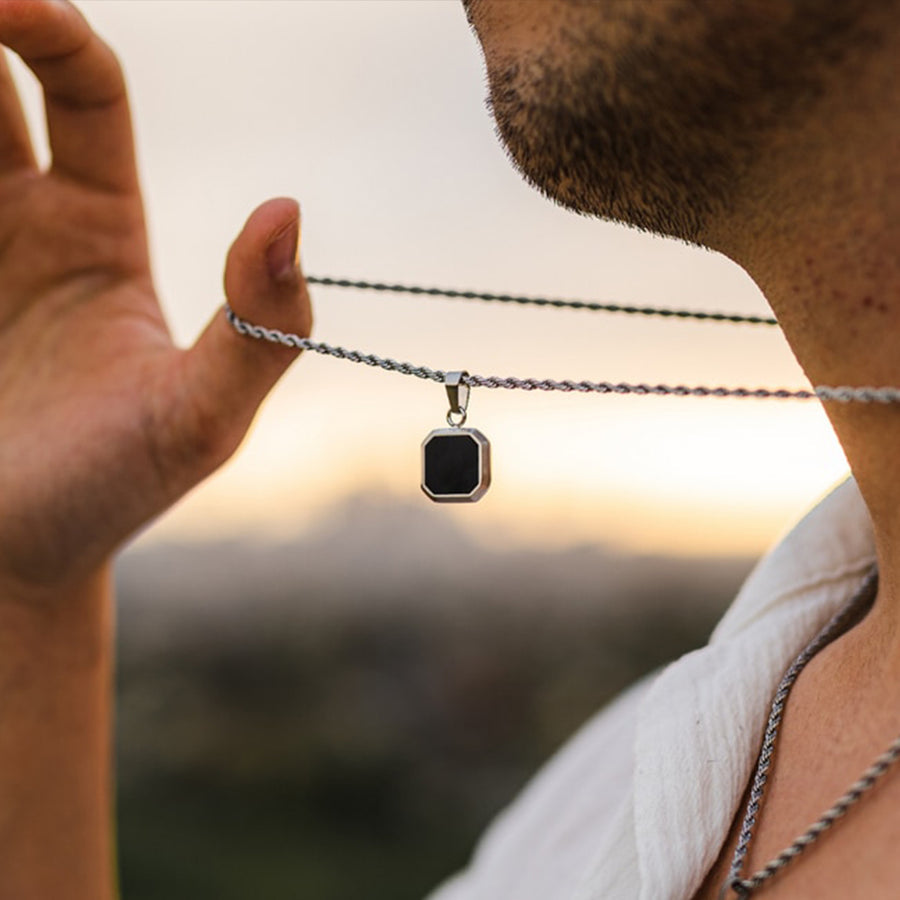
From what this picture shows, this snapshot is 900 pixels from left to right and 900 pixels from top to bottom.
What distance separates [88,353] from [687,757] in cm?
96

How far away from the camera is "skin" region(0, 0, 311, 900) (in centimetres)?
143

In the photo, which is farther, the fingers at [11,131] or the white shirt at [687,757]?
the fingers at [11,131]

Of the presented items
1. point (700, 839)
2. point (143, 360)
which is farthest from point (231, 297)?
point (700, 839)

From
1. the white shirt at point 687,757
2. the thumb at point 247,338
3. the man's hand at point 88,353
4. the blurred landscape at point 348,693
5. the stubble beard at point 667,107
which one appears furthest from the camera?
the blurred landscape at point 348,693

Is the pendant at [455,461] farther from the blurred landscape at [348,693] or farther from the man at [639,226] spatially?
the blurred landscape at [348,693]

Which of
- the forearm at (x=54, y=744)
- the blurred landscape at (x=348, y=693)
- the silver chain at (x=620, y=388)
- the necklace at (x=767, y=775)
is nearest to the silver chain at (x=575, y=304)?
the silver chain at (x=620, y=388)

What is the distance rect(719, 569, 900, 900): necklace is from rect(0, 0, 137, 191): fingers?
1109 millimetres

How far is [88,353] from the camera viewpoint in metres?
1.50

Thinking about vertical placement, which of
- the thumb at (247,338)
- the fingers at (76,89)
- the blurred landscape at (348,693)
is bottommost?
the blurred landscape at (348,693)

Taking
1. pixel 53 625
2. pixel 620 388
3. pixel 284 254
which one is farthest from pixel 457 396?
pixel 53 625

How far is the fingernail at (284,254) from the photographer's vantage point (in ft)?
4.16

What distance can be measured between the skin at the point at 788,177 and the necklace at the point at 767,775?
13mm

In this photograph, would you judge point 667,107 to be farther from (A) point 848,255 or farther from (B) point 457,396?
(B) point 457,396

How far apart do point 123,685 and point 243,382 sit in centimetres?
700
